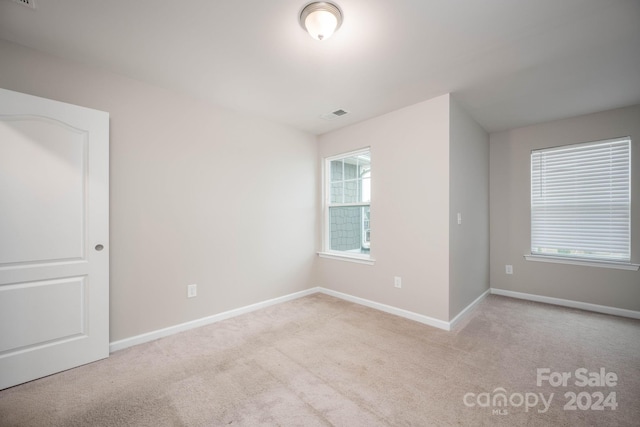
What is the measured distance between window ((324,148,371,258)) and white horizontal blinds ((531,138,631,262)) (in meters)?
2.40

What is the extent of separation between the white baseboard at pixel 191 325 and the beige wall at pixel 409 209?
43.3 inches

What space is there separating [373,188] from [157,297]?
276 centimetres

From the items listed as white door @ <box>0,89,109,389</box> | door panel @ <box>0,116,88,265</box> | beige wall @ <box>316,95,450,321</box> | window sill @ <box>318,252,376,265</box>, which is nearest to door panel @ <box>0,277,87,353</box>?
white door @ <box>0,89,109,389</box>

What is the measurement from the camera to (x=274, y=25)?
180 cm

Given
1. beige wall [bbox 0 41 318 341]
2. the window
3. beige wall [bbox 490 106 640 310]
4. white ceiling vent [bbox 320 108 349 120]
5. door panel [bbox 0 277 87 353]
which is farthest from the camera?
the window

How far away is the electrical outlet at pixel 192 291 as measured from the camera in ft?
9.26

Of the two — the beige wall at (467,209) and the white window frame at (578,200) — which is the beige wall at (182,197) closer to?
the beige wall at (467,209)

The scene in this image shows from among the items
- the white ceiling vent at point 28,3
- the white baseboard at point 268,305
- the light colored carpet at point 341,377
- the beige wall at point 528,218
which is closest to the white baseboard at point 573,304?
the beige wall at point 528,218

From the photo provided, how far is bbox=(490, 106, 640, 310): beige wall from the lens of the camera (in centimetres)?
310

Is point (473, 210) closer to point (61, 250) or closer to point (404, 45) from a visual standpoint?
point (404, 45)

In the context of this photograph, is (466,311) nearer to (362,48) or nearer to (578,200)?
(578,200)

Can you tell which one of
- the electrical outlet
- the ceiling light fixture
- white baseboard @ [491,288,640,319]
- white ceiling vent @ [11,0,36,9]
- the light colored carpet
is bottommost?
the light colored carpet

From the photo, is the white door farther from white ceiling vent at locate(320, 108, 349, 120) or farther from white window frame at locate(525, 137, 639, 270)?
white window frame at locate(525, 137, 639, 270)

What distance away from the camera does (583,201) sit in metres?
3.43
